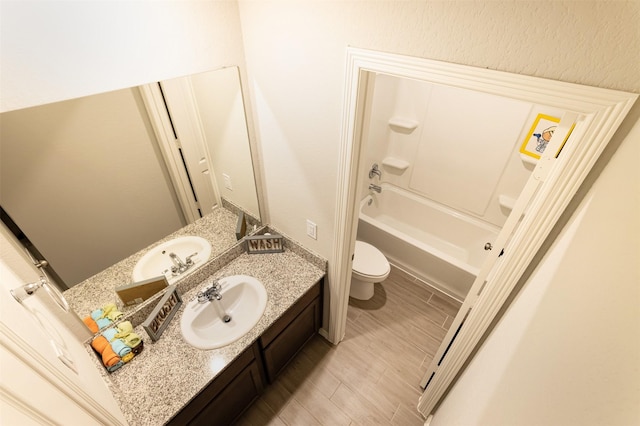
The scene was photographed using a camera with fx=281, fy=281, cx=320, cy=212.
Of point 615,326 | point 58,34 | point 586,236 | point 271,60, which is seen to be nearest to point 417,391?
point 586,236

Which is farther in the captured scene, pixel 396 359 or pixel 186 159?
pixel 396 359

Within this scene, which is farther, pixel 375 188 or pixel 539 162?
pixel 375 188

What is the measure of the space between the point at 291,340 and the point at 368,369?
65 centimetres

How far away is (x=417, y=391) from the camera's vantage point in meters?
1.95

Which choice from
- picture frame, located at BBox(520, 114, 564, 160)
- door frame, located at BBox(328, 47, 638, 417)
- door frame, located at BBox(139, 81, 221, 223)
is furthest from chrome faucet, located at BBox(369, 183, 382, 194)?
door frame, located at BBox(139, 81, 221, 223)

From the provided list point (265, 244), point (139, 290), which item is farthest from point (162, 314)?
point (265, 244)

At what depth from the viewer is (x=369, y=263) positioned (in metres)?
2.40

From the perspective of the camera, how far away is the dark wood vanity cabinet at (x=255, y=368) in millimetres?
1357

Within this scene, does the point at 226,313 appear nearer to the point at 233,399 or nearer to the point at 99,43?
the point at 233,399

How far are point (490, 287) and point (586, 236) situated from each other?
557 millimetres

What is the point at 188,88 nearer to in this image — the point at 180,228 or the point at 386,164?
the point at 180,228

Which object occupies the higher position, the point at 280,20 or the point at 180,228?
the point at 280,20

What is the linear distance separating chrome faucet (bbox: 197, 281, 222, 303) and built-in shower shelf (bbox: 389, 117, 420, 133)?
7.52 feet

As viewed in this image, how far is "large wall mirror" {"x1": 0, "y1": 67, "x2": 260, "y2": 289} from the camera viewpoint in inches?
39.2
